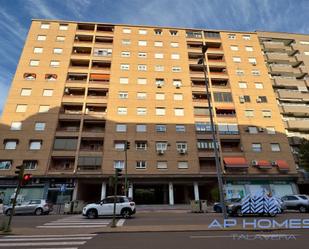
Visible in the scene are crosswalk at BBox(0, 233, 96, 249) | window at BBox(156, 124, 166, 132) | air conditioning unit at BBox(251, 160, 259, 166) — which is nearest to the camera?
crosswalk at BBox(0, 233, 96, 249)

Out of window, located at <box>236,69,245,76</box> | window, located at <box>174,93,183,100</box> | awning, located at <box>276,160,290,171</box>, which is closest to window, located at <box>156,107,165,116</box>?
window, located at <box>174,93,183,100</box>

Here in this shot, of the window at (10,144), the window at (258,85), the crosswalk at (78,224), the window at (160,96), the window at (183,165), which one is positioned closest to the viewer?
the crosswalk at (78,224)

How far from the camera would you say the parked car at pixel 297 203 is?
18.7 metres

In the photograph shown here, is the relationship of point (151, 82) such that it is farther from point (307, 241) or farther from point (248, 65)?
point (307, 241)

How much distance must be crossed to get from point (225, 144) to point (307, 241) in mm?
26966

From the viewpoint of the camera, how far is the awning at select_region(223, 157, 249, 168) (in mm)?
29681

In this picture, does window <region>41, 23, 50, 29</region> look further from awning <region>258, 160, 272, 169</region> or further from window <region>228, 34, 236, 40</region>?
awning <region>258, 160, 272, 169</region>

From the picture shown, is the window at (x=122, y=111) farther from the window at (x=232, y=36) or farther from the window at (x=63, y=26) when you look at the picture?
the window at (x=232, y=36)

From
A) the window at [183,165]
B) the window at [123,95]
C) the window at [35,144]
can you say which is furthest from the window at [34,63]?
the window at [183,165]

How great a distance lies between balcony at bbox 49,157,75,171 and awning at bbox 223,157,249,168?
20.9 metres

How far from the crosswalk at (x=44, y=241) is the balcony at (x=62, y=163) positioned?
21.5 m

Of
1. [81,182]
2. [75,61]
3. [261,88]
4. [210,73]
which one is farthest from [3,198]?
[261,88]

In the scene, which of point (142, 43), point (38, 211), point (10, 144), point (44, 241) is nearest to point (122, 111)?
point (142, 43)

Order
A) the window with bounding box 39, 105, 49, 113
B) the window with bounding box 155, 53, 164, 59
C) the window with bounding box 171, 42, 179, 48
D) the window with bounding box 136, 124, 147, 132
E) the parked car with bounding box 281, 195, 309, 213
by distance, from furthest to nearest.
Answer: the window with bounding box 171, 42, 179, 48 → the window with bounding box 155, 53, 164, 59 → the window with bounding box 136, 124, 147, 132 → the window with bounding box 39, 105, 49, 113 → the parked car with bounding box 281, 195, 309, 213
